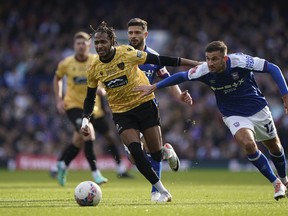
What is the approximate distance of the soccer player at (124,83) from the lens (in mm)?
10070

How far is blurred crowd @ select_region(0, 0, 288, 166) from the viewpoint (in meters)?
24.7

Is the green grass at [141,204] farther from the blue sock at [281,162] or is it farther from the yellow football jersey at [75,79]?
the yellow football jersey at [75,79]

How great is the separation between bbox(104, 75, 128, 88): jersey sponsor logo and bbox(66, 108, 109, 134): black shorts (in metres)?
4.78

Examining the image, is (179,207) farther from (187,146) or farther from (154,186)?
(187,146)

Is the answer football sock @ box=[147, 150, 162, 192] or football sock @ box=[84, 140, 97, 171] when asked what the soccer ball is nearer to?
football sock @ box=[147, 150, 162, 192]

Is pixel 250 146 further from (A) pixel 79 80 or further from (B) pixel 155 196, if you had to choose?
(A) pixel 79 80

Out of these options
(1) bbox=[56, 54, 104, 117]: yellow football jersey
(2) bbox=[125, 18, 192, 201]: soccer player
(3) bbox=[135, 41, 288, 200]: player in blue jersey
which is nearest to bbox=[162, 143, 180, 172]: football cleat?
(2) bbox=[125, 18, 192, 201]: soccer player

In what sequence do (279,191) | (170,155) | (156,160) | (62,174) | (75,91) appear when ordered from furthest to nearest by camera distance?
(75,91), (62,174), (170,155), (156,160), (279,191)

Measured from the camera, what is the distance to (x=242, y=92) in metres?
10.4

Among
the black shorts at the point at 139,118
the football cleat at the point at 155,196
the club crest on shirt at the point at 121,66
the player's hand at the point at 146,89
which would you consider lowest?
the football cleat at the point at 155,196

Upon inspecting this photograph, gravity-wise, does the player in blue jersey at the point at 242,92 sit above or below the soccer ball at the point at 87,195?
above

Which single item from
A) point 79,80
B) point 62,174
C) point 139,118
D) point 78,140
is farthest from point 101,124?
point 139,118

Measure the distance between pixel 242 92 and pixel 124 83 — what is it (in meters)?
1.70

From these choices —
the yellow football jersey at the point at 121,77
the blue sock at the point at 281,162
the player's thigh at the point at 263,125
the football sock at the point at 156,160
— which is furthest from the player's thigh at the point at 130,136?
the blue sock at the point at 281,162
